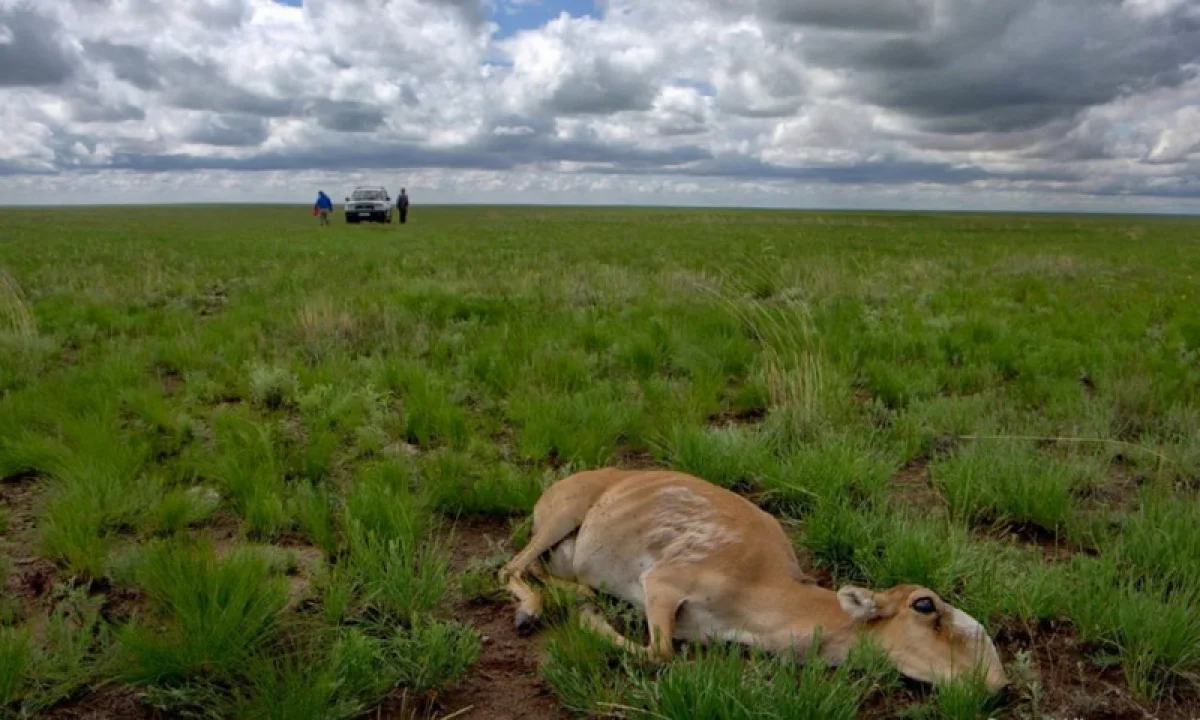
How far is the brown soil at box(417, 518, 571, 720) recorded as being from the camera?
308 cm

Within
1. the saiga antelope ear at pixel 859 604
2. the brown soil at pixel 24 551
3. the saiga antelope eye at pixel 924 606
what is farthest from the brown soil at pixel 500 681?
the brown soil at pixel 24 551

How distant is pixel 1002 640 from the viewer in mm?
3426

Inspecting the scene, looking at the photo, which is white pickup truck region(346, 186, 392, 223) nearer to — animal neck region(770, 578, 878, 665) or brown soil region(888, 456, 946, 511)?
brown soil region(888, 456, 946, 511)

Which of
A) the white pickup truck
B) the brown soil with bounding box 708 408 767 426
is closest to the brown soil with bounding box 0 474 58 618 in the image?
the brown soil with bounding box 708 408 767 426

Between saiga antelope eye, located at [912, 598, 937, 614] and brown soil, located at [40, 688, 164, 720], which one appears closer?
saiga antelope eye, located at [912, 598, 937, 614]

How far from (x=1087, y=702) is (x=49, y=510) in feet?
17.4

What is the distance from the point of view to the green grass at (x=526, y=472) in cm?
312

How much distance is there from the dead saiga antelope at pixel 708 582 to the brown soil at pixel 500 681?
13cm

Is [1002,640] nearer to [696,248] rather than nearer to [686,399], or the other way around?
[686,399]

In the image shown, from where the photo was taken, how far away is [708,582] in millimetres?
3260

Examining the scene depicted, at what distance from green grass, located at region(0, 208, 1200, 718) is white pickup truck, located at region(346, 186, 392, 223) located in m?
37.8

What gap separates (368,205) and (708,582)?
4939 cm

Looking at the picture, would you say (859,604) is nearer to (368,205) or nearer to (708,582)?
(708,582)

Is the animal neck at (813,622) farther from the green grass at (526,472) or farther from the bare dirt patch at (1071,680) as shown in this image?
the bare dirt patch at (1071,680)
